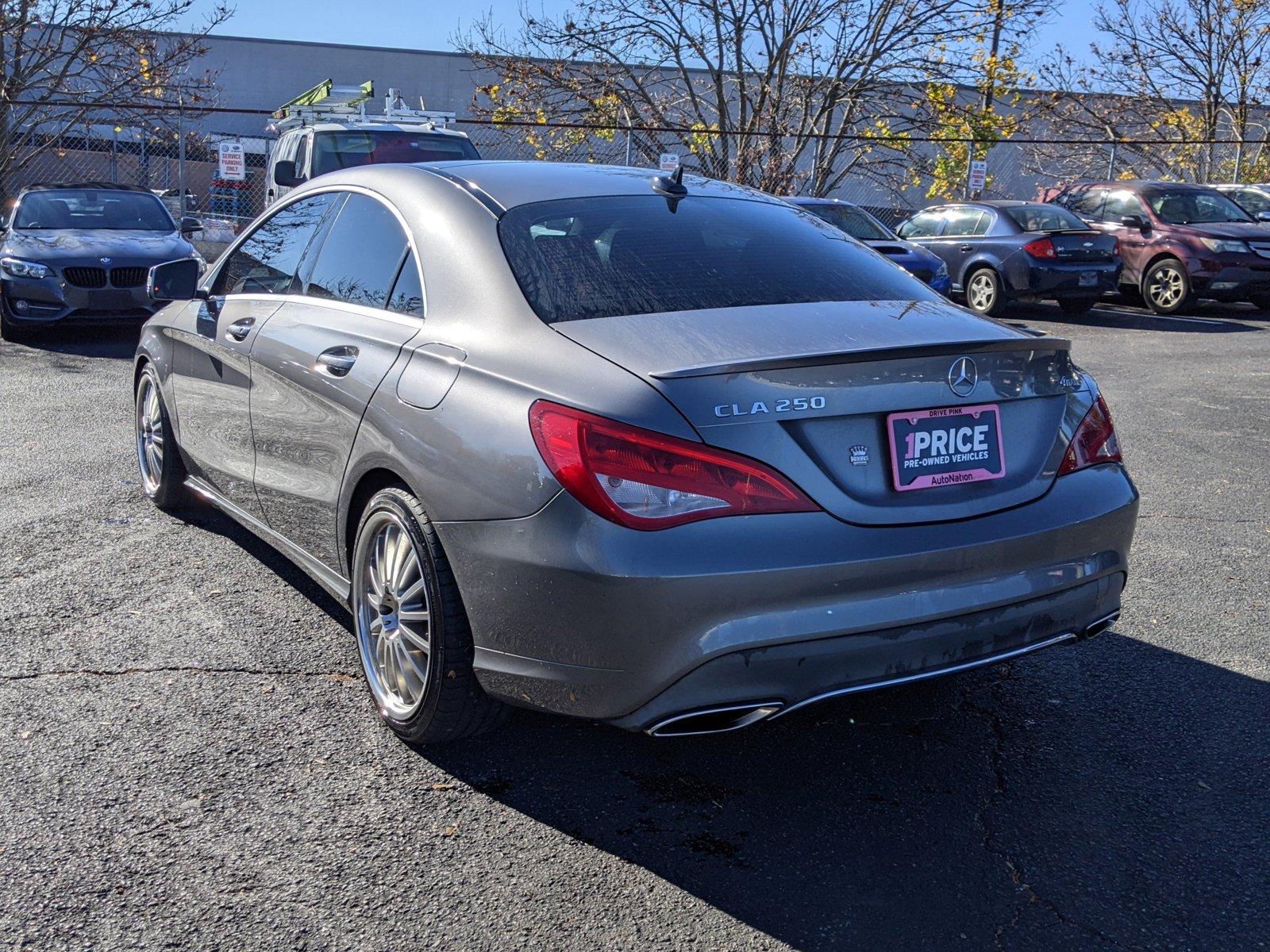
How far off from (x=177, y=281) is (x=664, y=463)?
3.15 m

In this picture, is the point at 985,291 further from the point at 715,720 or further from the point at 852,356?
the point at 715,720

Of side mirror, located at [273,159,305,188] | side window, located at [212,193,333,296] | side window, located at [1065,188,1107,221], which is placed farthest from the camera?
side window, located at [1065,188,1107,221]

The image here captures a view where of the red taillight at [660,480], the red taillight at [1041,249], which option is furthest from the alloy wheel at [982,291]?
the red taillight at [660,480]

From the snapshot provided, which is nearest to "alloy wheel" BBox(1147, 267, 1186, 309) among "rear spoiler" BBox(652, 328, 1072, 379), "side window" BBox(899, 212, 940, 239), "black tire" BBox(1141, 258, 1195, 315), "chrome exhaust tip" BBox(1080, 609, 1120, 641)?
"black tire" BBox(1141, 258, 1195, 315)

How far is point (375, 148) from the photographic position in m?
13.8

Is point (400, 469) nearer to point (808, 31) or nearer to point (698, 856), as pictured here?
point (698, 856)

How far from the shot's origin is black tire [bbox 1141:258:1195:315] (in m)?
15.9

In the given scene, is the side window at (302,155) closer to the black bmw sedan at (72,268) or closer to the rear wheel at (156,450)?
the black bmw sedan at (72,268)

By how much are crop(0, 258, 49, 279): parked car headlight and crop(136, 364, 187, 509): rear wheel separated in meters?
6.21

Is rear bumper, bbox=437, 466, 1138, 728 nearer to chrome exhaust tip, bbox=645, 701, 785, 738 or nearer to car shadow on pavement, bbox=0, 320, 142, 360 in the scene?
chrome exhaust tip, bbox=645, 701, 785, 738

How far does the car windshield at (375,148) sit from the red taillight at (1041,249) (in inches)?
269

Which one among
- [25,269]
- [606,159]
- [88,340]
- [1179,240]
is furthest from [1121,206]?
[25,269]

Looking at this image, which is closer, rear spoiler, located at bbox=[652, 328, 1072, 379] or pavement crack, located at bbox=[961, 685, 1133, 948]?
pavement crack, located at bbox=[961, 685, 1133, 948]

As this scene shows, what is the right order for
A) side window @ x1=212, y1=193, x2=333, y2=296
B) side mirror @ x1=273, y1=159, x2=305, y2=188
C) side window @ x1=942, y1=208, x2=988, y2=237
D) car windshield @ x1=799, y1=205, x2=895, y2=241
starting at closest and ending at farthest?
→ side window @ x1=212, y1=193, x2=333, y2=296 → side mirror @ x1=273, y1=159, x2=305, y2=188 → car windshield @ x1=799, y1=205, x2=895, y2=241 → side window @ x1=942, y1=208, x2=988, y2=237
